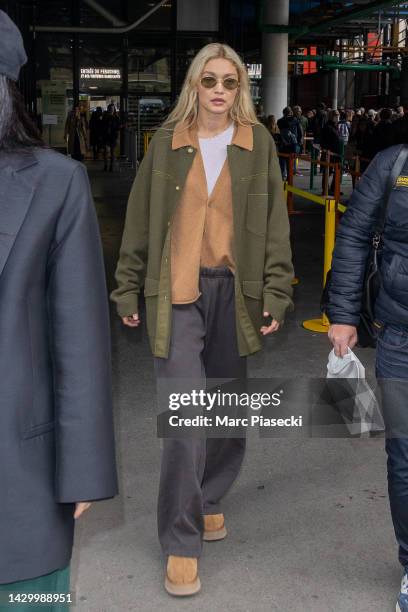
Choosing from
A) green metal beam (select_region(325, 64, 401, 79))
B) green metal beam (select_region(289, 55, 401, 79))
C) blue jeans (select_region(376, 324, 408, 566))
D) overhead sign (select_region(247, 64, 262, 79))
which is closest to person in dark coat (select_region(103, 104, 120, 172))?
overhead sign (select_region(247, 64, 262, 79))

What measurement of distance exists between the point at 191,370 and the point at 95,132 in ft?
86.0

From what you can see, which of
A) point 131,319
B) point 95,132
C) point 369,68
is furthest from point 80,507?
point 369,68

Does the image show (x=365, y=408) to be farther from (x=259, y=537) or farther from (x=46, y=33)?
(x=46, y=33)

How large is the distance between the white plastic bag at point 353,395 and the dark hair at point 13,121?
80.9 inches

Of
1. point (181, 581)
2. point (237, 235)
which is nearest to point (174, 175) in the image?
point (237, 235)

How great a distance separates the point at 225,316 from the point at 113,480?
175 cm

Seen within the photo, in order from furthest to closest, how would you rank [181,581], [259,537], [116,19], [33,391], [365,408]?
[116,19] → [365,408] → [259,537] → [181,581] → [33,391]

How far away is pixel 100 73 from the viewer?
30.4m

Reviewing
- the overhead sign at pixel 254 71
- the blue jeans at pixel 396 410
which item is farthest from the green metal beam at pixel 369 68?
the blue jeans at pixel 396 410

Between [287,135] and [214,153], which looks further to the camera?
[287,135]

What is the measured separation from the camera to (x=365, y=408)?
197 inches

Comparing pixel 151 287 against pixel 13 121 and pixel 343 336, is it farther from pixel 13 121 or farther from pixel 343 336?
pixel 13 121

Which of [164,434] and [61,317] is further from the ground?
[61,317]

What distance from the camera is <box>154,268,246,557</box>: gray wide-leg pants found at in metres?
3.77
